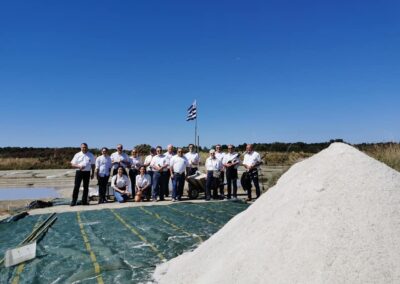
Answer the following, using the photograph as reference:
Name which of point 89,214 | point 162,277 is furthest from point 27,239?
point 162,277

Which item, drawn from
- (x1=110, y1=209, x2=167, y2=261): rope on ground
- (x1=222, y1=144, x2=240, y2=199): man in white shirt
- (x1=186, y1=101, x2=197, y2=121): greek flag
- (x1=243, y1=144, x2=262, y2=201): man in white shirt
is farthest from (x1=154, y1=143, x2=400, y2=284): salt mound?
(x1=186, y1=101, x2=197, y2=121): greek flag

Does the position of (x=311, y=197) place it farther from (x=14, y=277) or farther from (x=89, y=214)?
(x=89, y=214)

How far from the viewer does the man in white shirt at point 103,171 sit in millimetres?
9234

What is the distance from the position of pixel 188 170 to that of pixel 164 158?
883mm

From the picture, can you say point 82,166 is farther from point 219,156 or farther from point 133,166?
point 219,156

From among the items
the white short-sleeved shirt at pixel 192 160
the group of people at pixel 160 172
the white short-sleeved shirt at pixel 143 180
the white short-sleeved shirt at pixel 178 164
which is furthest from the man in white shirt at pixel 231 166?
the white short-sleeved shirt at pixel 143 180

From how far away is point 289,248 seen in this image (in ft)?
9.61

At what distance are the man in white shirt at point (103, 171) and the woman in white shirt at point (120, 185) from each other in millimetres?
245

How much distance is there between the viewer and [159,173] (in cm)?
962

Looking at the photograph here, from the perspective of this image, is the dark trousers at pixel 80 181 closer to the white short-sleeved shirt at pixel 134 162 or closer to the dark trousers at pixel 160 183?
the white short-sleeved shirt at pixel 134 162

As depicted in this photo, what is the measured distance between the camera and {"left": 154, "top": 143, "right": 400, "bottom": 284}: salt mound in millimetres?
2646

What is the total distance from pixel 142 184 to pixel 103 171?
104 cm

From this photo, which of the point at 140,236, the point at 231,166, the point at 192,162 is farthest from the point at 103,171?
the point at 140,236

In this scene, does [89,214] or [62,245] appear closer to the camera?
[62,245]
